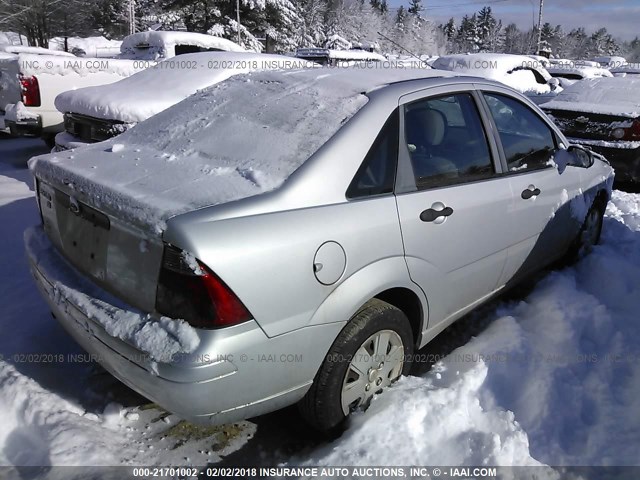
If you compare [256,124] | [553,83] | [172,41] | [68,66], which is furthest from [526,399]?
[553,83]

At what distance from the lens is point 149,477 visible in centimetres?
228

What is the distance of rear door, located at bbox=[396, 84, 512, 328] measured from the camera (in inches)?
98.7

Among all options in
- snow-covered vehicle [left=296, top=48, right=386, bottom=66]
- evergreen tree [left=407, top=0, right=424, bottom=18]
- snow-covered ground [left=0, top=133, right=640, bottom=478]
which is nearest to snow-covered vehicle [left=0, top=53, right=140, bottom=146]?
snow-covered ground [left=0, top=133, right=640, bottom=478]

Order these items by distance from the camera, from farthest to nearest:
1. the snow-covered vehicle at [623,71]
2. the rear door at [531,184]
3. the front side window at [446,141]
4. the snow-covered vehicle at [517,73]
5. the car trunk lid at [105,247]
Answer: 1. the snow-covered vehicle at [623,71]
2. the snow-covered vehicle at [517,73]
3. the rear door at [531,184]
4. the front side window at [446,141]
5. the car trunk lid at [105,247]

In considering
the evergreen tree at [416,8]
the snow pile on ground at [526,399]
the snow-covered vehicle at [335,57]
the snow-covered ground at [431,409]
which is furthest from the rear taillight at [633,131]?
the evergreen tree at [416,8]

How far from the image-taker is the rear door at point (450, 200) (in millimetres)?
2508

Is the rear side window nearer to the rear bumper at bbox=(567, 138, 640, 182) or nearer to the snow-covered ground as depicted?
the snow-covered ground

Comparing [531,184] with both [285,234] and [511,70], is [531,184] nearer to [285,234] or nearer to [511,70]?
[285,234]

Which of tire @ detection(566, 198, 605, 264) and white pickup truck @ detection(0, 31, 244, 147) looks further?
white pickup truck @ detection(0, 31, 244, 147)

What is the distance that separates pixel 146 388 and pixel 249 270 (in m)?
0.64

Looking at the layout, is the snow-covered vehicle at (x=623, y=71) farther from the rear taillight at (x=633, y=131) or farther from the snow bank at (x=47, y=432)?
the snow bank at (x=47, y=432)

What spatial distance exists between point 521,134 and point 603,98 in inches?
193

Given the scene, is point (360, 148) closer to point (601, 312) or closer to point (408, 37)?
point (601, 312)

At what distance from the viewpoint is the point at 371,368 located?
2506 mm
